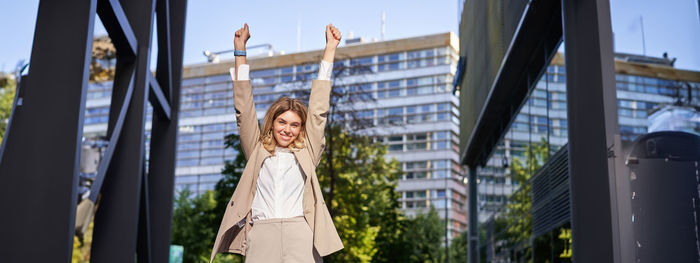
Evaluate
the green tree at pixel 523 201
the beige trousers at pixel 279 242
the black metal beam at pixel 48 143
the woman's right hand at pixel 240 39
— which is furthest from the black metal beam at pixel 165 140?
the green tree at pixel 523 201

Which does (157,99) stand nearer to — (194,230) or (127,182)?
(127,182)

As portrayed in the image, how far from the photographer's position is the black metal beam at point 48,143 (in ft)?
11.6

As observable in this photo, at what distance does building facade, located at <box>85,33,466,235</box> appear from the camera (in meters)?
59.3

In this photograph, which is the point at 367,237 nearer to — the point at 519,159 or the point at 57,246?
the point at 519,159

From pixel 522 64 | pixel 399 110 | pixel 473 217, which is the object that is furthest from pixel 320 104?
pixel 399 110

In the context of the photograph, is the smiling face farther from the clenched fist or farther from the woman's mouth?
the clenched fist

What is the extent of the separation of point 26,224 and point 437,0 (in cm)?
6221

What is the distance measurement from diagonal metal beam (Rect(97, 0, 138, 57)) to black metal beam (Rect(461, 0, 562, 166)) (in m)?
4.73

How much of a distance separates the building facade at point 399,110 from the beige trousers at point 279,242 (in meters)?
53.2

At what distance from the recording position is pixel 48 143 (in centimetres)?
370

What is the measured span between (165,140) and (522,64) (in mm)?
5605

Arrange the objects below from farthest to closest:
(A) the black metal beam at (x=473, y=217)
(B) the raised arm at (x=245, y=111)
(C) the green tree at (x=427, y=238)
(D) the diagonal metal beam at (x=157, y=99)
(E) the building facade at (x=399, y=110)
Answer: (E) the building facade at (x=399, y=110) → (C) the green tree at (x=427, y=238) → (A) the black metal beam at (x=473, y=217) → (D) the diagonal metal beam at (x=157, y=99) → (B) the raised arm at (x=245, y=111)

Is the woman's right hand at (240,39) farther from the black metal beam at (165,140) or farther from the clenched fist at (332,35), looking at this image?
the black metal beam at (165,140)

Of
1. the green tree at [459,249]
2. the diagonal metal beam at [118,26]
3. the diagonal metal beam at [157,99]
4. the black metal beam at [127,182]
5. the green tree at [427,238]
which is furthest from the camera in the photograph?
the green tree at [459,249]
